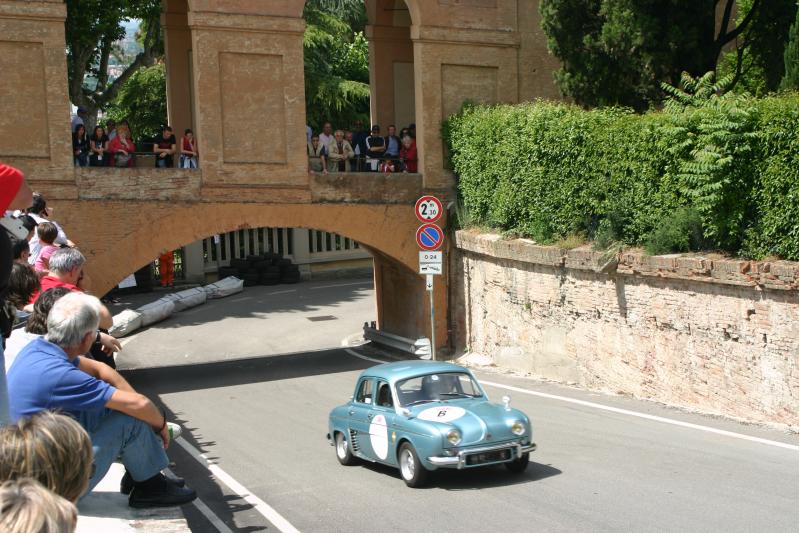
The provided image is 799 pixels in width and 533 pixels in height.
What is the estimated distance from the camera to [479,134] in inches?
953

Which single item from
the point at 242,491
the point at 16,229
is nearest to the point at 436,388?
the point at 242,491

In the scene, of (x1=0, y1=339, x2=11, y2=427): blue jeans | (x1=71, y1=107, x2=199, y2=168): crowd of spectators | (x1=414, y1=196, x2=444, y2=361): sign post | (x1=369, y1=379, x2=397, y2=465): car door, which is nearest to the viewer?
(x1=0, y1=339, x2=11, y2=427): blue jeans

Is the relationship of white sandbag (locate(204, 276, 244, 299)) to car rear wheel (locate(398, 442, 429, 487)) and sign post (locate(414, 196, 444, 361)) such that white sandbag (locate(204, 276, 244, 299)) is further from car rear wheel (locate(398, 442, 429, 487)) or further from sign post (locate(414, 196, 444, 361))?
car rear wheel (locate(398, 442, 429, 487))

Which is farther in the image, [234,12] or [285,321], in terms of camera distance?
Answer: [285,321]

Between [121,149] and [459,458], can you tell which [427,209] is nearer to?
[121,149]

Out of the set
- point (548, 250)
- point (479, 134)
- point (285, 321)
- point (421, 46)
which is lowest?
point (285, 321)

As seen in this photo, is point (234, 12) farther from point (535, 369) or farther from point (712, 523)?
point (712, 523)

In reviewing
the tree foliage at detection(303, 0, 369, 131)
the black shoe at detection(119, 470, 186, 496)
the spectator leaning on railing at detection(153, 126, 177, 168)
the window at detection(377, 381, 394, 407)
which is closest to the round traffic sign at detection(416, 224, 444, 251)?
the spectator leaning on railing at detection(153, 126, 177, 168)

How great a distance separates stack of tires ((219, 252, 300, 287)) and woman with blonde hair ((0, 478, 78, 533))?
136ft

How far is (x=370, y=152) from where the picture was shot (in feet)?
86.6

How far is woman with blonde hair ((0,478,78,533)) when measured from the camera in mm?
3059

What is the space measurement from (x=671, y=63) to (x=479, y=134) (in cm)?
518

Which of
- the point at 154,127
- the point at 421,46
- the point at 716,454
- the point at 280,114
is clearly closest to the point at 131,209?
the point at 280,114

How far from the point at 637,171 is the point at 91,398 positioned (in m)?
13.8
